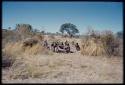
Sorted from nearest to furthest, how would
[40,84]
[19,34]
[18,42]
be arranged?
[40,84]
[18,42]
[19,34]

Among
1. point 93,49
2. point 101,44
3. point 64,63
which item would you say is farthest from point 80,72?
point 101,44

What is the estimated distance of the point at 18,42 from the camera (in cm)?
852

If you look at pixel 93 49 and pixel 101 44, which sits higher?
pixel 101 44

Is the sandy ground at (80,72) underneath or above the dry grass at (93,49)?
underneath

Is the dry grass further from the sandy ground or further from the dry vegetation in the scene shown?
the sandy ground

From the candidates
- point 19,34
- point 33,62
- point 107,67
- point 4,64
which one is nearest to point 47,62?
point 33,62

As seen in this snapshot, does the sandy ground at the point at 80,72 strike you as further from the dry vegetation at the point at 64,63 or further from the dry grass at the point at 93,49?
the dry grass at the point at 93,49

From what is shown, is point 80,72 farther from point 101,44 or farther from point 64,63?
point 101,44

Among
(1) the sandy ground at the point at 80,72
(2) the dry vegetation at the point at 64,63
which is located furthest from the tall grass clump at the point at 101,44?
(1) the sandy ground at the point at 80,72

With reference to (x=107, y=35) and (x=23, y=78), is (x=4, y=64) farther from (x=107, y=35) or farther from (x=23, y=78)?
(x=107, y=35)

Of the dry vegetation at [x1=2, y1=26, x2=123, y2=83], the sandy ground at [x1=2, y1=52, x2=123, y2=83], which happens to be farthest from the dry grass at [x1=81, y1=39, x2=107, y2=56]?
the sandy ground at [x1=2, y1=52, x2=123, y2=83]

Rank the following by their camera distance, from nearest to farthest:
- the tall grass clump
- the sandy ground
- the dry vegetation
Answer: the sandy ground → the dry vegetation → the tall grass clump

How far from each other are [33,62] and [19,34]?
106 inches

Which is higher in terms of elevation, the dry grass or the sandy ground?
the dry grass
